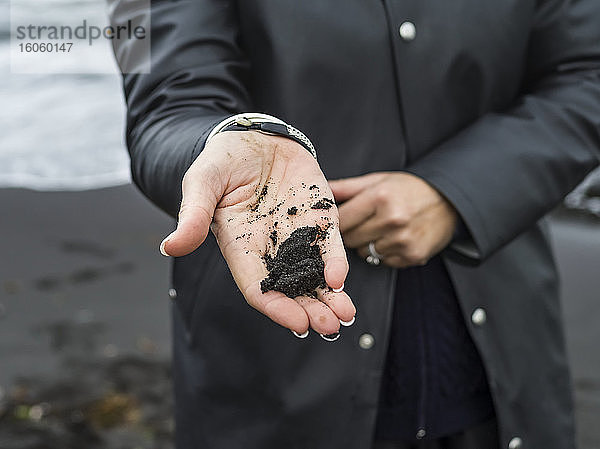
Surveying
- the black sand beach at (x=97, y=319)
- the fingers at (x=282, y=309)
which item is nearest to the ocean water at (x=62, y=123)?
the black sand beach at (x=97, y=319)

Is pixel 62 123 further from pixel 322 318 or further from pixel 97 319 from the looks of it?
pixel 322 318

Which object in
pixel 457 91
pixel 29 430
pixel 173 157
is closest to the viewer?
pixel 173 157

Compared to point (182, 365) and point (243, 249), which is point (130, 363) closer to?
point (182, 365)

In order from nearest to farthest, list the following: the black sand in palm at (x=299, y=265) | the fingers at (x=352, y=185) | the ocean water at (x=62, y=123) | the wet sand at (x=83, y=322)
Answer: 1. the black sand in palm at (x=299, y=265)
2. the fingers at (x=352, y=185)
3. the wet sand at (x=83, y=322)
4. the ocean water at (x=62, y=123)

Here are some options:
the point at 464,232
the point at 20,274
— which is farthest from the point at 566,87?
the point at 20,274

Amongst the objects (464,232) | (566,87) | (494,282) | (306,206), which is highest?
(566,87)

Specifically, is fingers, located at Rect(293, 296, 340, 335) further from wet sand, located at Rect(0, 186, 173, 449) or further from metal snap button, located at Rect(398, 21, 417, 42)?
wet sand, located at Rect(0, 186, 173, 449)

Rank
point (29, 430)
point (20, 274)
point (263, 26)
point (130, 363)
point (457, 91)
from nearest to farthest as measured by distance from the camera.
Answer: point (263, 26)
point (457, 91)
point (29, 430)
point (130, 363)
point (20, 274)

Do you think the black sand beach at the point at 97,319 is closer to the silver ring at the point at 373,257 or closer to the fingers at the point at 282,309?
the silver ring at the point at 373,257

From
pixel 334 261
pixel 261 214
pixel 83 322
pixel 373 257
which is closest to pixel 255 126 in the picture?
pixel 261 214
